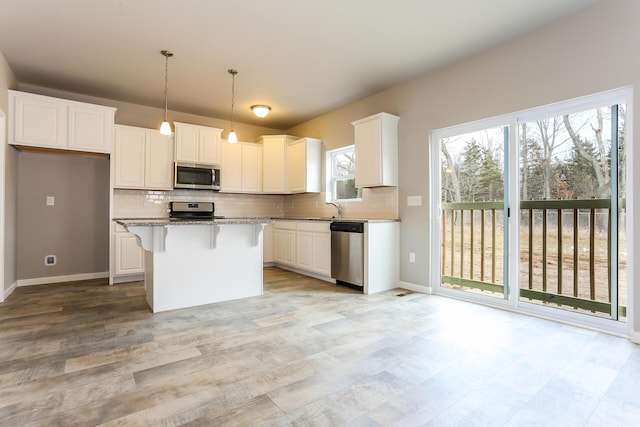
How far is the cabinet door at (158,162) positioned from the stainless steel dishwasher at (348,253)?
276 cm

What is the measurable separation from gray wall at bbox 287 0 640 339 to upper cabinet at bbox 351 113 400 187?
109mm

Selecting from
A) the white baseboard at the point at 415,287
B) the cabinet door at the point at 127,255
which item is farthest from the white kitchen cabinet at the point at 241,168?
the white baseboard at the point at 415,287

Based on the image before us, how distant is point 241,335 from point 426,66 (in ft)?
11.6

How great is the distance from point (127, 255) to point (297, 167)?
3.01 metres

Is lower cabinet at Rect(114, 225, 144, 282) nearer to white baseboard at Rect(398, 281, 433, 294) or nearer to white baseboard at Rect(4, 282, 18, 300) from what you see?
white baseboard at Rect(4, 282, 18, 300)

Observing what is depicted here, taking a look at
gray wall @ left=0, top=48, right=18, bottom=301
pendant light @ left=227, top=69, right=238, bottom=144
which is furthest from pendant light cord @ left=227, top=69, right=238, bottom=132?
gray wall @ left=0, top=48, right=18, bottom=301

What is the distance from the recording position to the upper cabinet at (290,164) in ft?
18.8

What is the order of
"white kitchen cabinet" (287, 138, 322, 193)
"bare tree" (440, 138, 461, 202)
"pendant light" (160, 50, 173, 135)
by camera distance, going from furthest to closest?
1. "white kitchen cabinet" (287, 138, 322, 193)
2. "bare tree" (440, 138, 461, 202)
3. "pendant light" (160, 50, 173, 135)

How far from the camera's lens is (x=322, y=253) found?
15.8 feet

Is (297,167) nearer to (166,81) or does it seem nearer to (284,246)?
(284,246)

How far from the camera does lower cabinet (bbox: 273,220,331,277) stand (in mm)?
4762

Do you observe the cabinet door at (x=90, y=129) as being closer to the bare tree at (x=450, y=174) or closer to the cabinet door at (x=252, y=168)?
the cabinet door at (x=252, y=168)

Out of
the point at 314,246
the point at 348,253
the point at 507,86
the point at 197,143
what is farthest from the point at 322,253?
the point at 507,86

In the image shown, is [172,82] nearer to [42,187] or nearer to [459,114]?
[42,187]
